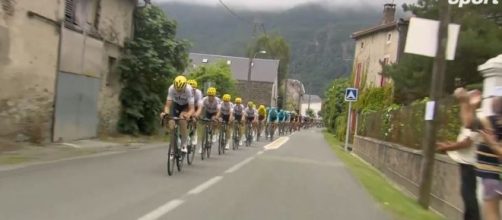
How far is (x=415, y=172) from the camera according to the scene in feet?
44.9

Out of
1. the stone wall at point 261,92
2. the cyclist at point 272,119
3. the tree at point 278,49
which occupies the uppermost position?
the tree at point 278,49

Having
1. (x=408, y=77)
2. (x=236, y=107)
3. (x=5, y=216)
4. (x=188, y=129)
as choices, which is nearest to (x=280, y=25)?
(x=408, y=77)

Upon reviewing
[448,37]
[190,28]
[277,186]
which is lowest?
[277,186]

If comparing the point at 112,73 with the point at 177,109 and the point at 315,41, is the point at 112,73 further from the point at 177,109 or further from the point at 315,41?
the point at 315,41

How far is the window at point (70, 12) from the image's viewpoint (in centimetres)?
1987

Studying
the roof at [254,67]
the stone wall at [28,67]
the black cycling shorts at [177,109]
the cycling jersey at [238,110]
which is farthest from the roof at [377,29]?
the roof at [254,67]

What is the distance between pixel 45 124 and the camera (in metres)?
18.1

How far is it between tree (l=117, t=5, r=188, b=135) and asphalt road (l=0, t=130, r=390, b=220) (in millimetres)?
9323

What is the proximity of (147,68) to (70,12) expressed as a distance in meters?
4.47

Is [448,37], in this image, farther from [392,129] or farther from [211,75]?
[211,75]

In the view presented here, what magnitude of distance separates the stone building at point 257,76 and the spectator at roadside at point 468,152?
88262 millimetres

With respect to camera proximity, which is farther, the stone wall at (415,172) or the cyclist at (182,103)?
the cyclist at (182,103)

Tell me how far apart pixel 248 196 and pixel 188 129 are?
12.0ft

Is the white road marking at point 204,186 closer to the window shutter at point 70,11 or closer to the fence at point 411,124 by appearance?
the fence at point 411,124
